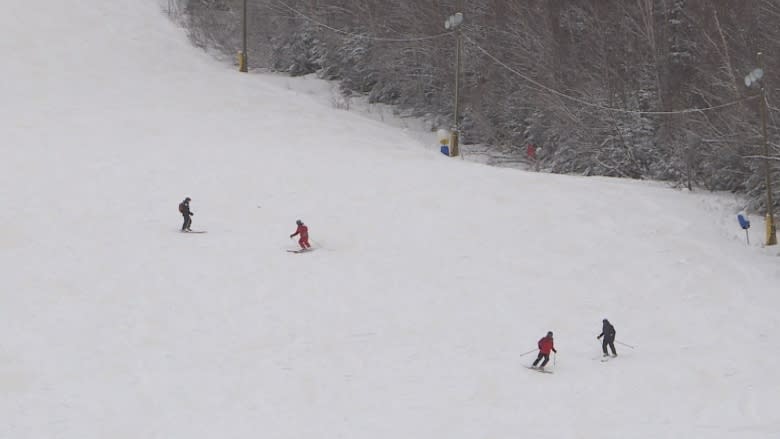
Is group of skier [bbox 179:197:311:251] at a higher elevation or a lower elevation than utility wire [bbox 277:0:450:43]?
lower

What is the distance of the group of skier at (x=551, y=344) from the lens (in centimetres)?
1622

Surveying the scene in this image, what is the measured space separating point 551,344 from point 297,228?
334 inches

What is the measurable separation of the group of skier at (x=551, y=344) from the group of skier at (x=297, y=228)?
694cm

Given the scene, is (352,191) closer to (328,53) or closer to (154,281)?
(154,281)

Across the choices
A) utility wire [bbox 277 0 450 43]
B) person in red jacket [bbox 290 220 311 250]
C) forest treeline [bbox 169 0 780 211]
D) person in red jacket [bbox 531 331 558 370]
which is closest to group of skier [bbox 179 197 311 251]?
person in red jacket [bbox 290 220 311 250]

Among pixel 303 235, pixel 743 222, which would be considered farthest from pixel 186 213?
pixel 743 222

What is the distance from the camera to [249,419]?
1405cm

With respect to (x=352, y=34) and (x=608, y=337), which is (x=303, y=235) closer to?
(x=608, y=337)

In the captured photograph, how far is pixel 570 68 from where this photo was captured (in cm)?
3703

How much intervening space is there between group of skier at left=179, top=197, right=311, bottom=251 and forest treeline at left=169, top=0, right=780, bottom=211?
38.7 ft

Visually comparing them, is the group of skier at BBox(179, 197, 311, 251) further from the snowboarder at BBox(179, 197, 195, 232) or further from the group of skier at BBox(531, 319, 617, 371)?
the group of skier at BBox(531, 319, 617, 371)

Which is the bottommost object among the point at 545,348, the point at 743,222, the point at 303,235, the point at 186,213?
the point at 545,348

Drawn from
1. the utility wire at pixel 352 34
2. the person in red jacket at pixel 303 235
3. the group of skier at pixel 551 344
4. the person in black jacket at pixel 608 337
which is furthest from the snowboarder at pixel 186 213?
the utility wire at pixel 352 34

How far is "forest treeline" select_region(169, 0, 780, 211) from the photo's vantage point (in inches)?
1172
